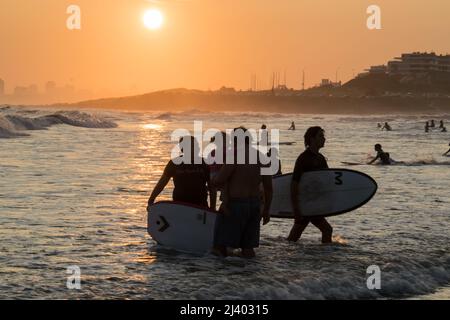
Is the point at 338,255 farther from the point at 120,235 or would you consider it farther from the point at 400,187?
the point at 400,187

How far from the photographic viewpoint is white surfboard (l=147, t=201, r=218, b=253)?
354 inches

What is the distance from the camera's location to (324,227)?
31.9 feet

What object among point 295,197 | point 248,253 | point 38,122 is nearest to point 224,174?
point 248,253

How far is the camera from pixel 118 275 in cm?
809

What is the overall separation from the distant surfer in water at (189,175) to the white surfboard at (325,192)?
1439 mm

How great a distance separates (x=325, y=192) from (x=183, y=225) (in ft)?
7.06

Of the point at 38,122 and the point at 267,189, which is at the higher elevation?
the point at 267,189

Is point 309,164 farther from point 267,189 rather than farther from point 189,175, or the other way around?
point 189,175

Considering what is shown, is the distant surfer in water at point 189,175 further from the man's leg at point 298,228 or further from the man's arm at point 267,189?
the man's leg at point 298,228

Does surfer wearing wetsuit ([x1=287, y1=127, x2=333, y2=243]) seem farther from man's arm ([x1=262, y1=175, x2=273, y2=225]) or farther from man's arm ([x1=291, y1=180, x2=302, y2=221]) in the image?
man's arm ([x1=262, y1=175, x2=273, y2=225])
